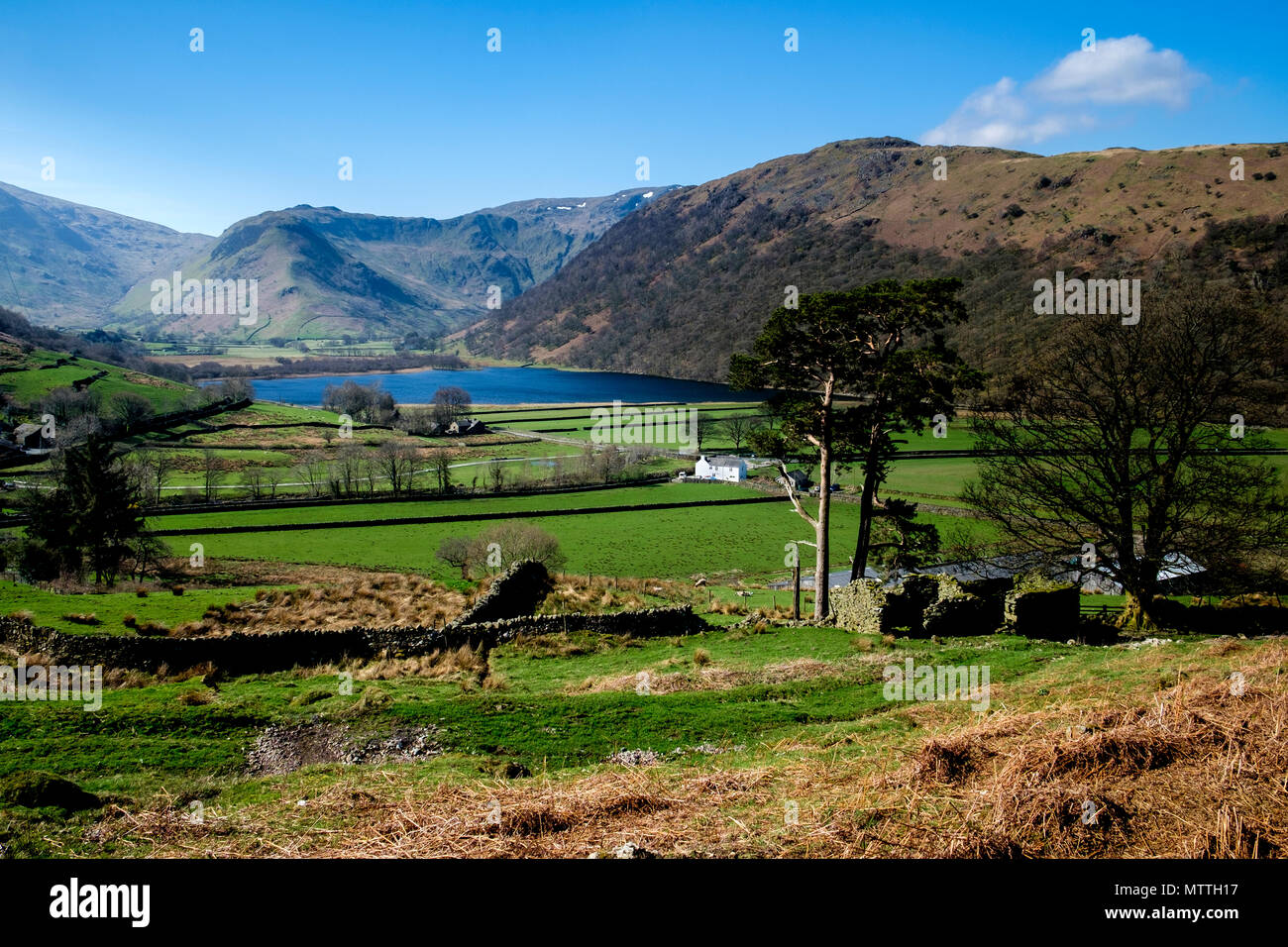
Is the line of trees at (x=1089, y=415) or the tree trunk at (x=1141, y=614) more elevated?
the line of trees at (x=1089, y=415)

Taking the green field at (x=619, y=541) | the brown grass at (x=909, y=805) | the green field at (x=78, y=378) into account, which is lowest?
A: the green field at (x=619, y=541)

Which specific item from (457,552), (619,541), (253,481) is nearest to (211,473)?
(253,481)

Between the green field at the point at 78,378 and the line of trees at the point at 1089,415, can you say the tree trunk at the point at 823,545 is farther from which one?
the green field at the point at 78,378

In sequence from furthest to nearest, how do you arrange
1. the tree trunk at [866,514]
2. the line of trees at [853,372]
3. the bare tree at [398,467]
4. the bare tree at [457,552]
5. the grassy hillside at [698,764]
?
the bare tree at [398,467]
the bare tree at [457,552]
the tree trunk at [866,514]
the line of trees at [853,372]
the grassy hillside at [698,764]

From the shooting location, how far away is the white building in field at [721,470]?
8812cm

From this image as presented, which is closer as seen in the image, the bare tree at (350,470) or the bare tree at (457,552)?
the bare tree at (457,552)

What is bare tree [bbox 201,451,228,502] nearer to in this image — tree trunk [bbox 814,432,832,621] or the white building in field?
the white building in field

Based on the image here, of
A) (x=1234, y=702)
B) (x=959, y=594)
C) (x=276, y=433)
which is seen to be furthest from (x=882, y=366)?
(x=276, y=433)

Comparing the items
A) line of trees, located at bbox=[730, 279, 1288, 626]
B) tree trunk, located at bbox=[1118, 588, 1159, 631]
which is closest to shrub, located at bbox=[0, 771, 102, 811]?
line of trees, located at bbox=[730, 279, 1288, 626]

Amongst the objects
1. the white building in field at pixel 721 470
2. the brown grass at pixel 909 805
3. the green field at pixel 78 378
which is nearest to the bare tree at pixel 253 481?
the white building in field at pixel 721 470

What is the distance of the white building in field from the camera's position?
88125mm

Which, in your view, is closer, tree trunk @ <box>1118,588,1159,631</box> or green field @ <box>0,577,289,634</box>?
tree trunk @ <box>1118,588,1159,631</box>
